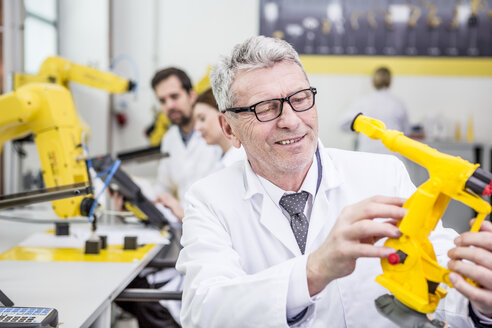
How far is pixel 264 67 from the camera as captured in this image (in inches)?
48.6

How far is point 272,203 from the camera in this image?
130 cm

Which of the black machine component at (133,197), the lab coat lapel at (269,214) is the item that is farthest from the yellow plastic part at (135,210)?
the lab coat lapel at (269,214)

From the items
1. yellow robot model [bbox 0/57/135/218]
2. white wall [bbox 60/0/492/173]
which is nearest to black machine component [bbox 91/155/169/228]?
yellow robot model [bbox 0/57/135/218]

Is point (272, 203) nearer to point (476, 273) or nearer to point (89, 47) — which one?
point (476, 273)

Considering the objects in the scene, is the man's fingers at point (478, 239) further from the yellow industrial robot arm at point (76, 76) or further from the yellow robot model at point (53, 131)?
the yellow industrial robot arm at point (76, 76)

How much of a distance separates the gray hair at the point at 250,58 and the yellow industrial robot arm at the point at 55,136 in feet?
2.88

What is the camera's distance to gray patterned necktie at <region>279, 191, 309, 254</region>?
4.16ft

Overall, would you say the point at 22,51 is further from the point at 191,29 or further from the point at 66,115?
the point at 191,29

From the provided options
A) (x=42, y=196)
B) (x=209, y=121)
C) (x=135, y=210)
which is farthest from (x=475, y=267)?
(x=209, y=121)

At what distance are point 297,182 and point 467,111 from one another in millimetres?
4300

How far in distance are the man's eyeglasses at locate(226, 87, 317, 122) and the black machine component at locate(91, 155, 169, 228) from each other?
1012mm

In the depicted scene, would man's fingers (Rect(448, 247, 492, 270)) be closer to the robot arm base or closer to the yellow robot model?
the robot arm base

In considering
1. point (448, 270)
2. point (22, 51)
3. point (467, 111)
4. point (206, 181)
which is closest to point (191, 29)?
point (22, 51)

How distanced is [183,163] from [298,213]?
209cm
